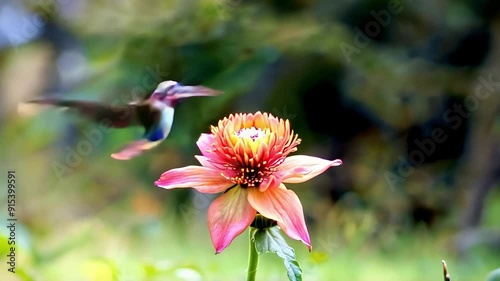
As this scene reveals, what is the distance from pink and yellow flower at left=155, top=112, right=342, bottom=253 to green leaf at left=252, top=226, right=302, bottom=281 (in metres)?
0.01

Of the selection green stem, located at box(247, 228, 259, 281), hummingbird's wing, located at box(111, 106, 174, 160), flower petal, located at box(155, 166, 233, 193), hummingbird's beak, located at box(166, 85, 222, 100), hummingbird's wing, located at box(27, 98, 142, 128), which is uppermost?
hummingbird's beak, located at box(166, 85, 222, 100)

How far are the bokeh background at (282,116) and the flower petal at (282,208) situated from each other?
8.4 inches

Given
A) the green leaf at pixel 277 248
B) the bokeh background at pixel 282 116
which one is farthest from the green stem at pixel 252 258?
the bokeh background at pixel 282 116

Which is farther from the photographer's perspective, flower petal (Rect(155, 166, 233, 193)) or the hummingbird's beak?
the hummingbird's beak

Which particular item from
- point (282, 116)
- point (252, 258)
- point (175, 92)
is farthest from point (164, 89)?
point (252, 258)

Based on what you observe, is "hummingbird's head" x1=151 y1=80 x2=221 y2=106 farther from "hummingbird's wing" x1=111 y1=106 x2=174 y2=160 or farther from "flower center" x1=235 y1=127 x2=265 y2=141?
"flower center" x1=235 y1=127 x2=265 y2=141

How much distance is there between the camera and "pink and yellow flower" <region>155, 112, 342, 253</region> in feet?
1.13

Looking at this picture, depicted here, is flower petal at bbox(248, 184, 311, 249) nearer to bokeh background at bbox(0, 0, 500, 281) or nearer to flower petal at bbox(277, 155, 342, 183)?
flower petal at bbox(277, 155, 342, 183)

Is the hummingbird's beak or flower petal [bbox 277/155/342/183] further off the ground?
the hummingbird's beak

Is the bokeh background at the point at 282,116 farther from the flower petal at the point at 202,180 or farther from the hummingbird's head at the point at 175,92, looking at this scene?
the flower petal at the point at 202,180

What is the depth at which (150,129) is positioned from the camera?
1.75 ft

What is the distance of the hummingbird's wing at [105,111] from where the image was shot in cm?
55

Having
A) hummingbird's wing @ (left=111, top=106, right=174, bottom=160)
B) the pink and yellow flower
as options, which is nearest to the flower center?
the pink and yellow flower

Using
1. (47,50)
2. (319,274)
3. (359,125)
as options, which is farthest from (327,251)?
(47,50)
